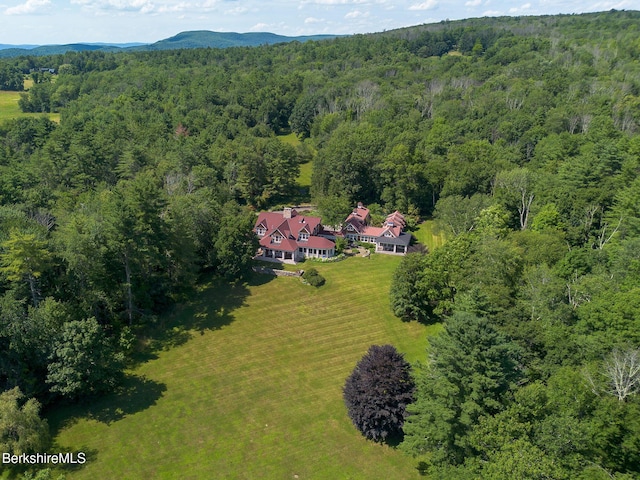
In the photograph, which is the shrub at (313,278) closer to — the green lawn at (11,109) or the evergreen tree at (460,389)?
the evergreen tree at (460,389)

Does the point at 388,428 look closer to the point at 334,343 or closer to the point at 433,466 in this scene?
the point at 433,466

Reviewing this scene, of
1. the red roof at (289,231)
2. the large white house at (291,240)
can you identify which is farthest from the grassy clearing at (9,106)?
the large white house at (291,240)

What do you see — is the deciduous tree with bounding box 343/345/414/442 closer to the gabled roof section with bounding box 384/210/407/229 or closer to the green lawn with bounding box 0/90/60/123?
the gabled roof section with bounding box 384/210/407/229

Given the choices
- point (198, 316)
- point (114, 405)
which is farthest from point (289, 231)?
point (114, 405)

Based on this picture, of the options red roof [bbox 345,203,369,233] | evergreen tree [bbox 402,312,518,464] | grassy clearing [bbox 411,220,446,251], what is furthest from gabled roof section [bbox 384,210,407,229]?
evergreen tree [bbox 402,312,518,464]

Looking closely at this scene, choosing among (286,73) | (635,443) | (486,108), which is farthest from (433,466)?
(286,73)

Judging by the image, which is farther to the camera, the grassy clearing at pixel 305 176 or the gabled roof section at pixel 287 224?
the grassy clearing at pixel 305 176
